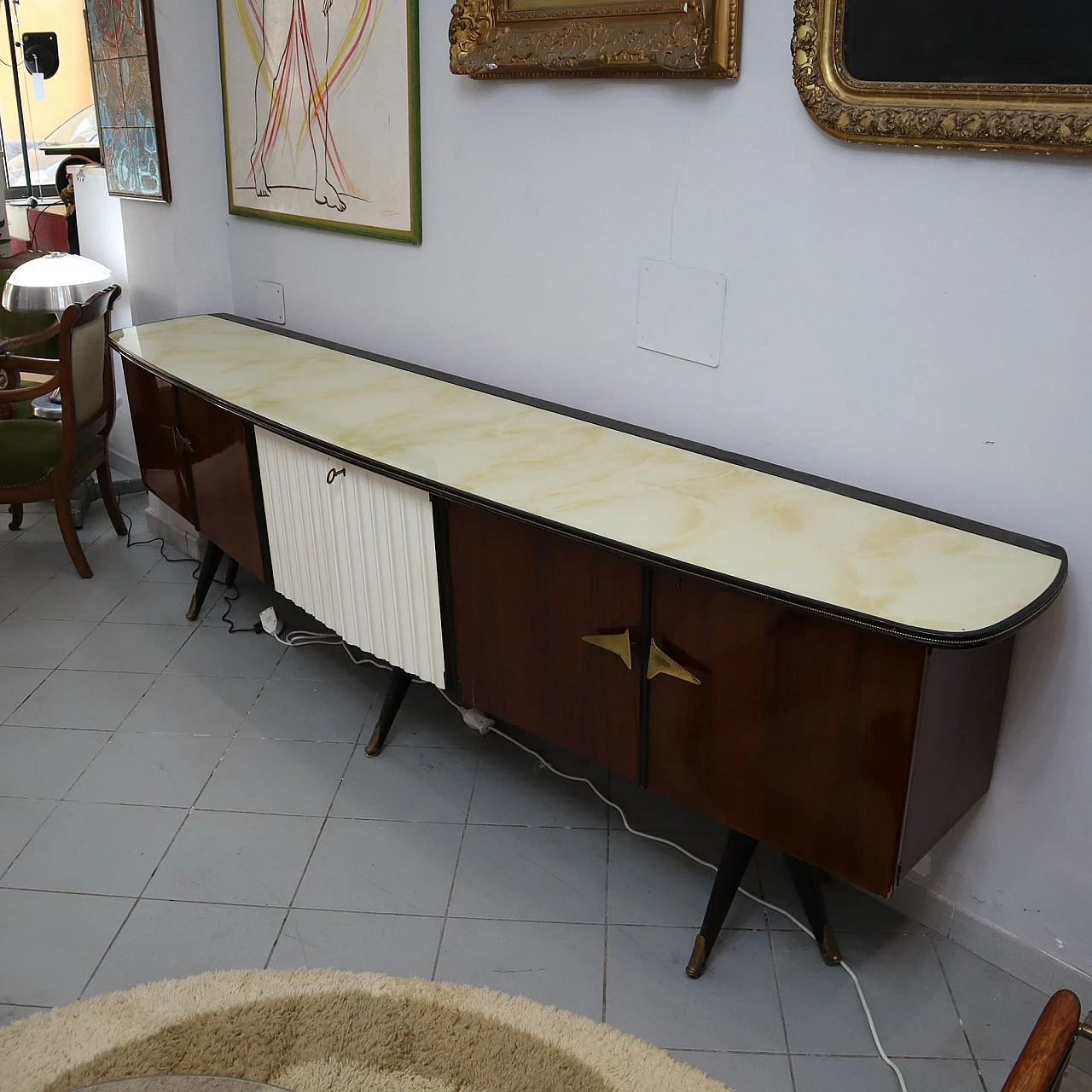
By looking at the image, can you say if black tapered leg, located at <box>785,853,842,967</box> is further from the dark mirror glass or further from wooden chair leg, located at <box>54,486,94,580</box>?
wooden chair leg, located at <box>54,486,94,580</box>

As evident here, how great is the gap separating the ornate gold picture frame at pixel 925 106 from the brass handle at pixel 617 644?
0.91m

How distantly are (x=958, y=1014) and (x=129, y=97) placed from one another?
3353mm

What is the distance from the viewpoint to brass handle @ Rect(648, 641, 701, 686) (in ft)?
5.63

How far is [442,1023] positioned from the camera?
6.02 ft

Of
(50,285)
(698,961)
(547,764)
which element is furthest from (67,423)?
(698,961)

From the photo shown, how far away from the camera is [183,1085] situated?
1.39 meters

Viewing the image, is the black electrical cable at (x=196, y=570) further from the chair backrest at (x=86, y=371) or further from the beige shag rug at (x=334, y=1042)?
the beige shag rug at (x=334, y=1042)

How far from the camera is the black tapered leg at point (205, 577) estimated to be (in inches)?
125

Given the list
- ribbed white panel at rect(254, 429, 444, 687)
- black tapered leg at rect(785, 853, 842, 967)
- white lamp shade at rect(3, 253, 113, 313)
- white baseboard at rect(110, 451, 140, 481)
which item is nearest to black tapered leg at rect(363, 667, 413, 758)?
ribbed white panel at rect(254, 429, 444, 687)

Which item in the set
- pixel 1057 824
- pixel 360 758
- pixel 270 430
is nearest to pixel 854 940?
pixel 1057 824

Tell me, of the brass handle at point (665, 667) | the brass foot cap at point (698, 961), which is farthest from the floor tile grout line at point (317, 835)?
the brass handle at point (665, 667)

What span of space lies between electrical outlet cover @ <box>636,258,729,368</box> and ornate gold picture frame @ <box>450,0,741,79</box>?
1.18ft

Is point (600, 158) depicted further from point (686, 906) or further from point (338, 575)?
point (686, 906)

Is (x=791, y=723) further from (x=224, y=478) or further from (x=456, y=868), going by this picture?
(x=224, y=478)
